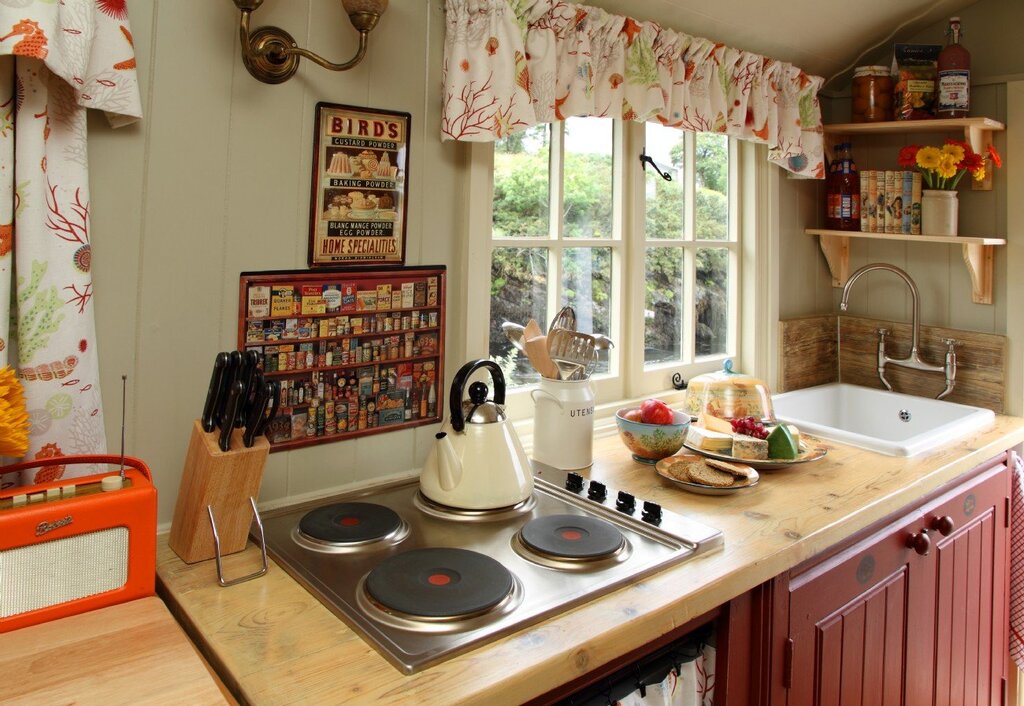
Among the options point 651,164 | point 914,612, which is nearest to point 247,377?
point 651,164

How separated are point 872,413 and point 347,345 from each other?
Result: 6.02 feet

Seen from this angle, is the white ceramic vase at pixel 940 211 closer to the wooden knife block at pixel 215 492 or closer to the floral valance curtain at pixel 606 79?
the floral valance curtain at pixel 606 79

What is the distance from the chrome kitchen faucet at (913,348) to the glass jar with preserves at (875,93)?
0.46 metres

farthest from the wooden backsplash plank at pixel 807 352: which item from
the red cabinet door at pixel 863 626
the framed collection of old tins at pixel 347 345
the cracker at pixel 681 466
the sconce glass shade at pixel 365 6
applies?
the sconce glass shade at pixel 365 6

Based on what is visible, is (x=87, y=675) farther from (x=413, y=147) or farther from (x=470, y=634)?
(x=413, y=147)

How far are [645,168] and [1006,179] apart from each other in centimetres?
107

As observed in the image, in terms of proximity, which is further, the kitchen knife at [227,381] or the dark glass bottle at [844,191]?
the dark glass bottle at [844,191]

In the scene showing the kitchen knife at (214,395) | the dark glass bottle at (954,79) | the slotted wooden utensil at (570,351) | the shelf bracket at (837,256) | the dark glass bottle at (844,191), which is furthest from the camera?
the shelf bracket at (837,256)

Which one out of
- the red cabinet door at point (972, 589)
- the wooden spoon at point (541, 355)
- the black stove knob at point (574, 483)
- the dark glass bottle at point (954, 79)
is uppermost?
the dark glass bottle at point (954, 79)

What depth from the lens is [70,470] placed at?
119 centimetres

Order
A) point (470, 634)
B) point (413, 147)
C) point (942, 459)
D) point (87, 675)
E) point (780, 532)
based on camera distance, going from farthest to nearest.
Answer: point (942, 459) → point (413, 147) → point (780, 532) → point (470, 634) → point (87, 675)

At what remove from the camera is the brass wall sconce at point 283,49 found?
1.33m

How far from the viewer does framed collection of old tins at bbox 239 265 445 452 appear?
4.69ft

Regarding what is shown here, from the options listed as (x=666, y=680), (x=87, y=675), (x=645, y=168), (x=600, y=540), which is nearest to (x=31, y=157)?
(x=87, y=675)
